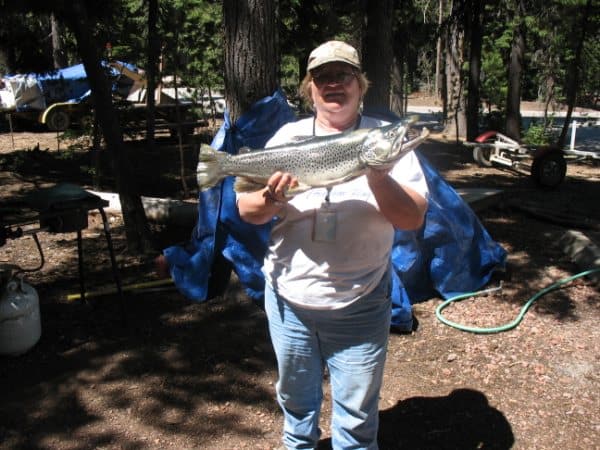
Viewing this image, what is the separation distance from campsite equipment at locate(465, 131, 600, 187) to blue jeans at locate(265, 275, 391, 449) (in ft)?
27.6

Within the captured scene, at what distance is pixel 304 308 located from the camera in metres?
2.29

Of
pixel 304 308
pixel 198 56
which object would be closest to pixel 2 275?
pixel 304 308

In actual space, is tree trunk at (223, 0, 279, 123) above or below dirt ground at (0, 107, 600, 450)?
above

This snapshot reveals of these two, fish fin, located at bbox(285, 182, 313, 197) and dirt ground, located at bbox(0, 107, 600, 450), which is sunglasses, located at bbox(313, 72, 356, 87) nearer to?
fish fin, located at bbox(285, 182, 313, 197)

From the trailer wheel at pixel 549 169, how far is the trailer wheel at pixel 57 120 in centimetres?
1455

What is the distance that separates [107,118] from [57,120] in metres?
14.3

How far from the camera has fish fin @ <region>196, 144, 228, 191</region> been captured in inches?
92.4

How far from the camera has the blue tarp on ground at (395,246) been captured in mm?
4371

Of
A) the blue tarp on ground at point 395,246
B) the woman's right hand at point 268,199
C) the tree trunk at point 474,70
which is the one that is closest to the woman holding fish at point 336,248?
the woman's right hand at point 268,199

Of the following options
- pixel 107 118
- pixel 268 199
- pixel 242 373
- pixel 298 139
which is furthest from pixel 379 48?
pixel 268 199

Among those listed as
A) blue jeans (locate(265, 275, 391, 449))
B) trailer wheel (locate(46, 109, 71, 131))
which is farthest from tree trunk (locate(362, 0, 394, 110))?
trailer wheel (locate(46, 109, 71, 131))

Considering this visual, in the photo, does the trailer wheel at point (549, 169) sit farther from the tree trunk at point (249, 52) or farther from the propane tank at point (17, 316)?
the propane tank at point (17, 316)

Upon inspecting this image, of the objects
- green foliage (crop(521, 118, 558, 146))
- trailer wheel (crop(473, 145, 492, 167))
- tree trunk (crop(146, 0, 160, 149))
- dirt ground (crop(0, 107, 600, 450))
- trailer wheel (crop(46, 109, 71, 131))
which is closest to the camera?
dirt ground (crop(0, 107, 600, 450))

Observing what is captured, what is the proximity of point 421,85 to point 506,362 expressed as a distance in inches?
2025
